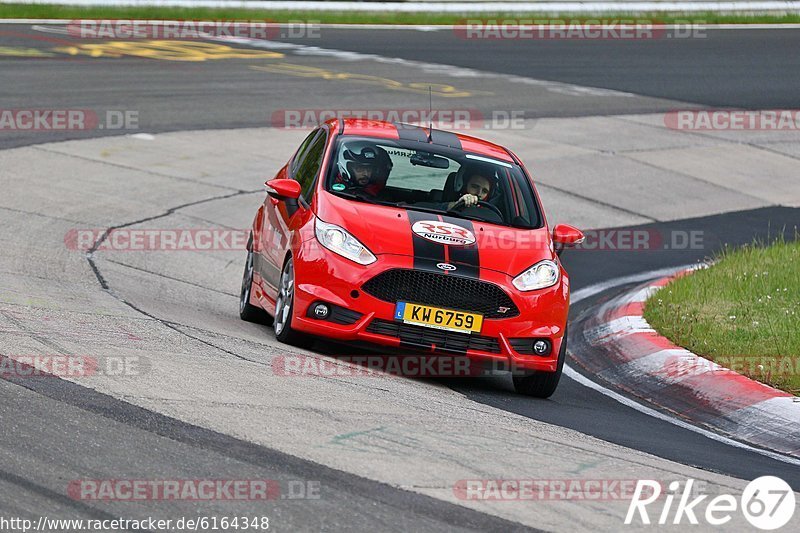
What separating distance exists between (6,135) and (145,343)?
9558 millimetres

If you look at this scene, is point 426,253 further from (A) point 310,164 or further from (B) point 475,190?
(A) point 310,164

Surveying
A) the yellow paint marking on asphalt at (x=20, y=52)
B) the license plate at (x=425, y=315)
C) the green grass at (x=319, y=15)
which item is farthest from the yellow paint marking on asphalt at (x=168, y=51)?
the license plate at (x=425, y=315)

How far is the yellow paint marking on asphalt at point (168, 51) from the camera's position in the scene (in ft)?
76.1

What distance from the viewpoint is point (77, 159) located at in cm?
1573

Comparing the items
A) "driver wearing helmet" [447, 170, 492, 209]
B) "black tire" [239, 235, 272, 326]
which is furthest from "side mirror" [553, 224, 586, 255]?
"black tire" [239, 235, 272, 326]

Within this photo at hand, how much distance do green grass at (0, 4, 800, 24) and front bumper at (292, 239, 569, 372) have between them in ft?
64.9

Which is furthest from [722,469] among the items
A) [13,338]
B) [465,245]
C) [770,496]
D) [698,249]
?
[698,249]

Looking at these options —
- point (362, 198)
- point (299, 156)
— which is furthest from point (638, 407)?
point (299, 156)

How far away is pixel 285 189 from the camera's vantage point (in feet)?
30.8

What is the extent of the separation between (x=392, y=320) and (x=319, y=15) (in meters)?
22.0

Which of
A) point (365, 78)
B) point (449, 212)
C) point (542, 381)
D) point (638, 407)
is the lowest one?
point (638, 407)

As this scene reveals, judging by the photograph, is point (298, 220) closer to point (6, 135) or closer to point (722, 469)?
point (722, 469)

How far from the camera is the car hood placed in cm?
854

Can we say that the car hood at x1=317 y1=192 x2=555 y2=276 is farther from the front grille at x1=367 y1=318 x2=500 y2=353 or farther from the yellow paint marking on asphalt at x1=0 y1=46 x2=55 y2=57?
the yellow paint marking on asphalt at x1=0 y1=46 x2=55 y2=57
